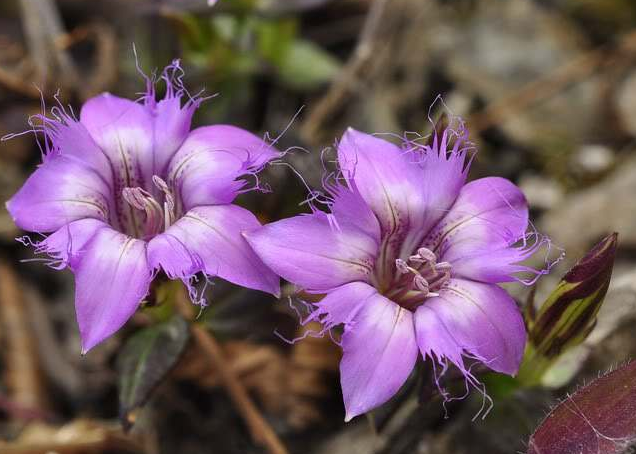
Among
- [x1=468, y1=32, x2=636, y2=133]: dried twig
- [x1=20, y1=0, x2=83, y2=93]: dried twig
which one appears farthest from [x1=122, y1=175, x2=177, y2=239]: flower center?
[x1=468, y1=32, x2=636, y2=133]: dried twig

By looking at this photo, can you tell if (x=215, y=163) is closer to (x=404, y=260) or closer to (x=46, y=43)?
(x=404, y=260)

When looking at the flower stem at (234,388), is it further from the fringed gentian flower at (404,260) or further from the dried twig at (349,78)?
the dried twig at (349,78)

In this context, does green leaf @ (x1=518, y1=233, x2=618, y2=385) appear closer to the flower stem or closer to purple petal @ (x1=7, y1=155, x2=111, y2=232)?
the flower stem

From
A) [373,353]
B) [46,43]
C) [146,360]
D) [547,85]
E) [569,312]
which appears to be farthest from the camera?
[547,85]

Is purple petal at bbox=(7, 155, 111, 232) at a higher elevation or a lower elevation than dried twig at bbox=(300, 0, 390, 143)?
higher

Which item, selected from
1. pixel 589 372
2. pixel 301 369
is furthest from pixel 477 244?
pixel 301 369

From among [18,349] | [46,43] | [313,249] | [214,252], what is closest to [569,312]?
[313,249]

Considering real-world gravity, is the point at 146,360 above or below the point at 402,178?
below
